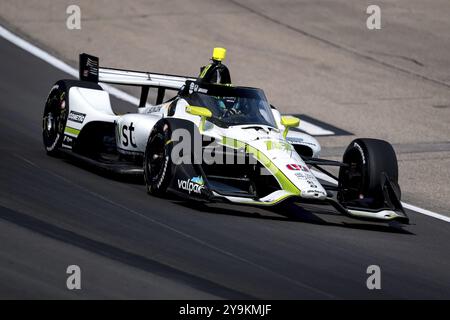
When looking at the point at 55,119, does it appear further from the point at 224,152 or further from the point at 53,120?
the point at 224,152

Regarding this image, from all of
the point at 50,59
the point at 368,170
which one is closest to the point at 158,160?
the point at 368,170

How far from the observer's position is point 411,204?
14297 mm

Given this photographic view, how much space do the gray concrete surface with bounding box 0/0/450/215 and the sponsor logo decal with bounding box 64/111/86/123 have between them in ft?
14.1

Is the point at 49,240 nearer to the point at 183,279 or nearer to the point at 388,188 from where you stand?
the point at 183,279

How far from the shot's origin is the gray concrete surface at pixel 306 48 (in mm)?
18906

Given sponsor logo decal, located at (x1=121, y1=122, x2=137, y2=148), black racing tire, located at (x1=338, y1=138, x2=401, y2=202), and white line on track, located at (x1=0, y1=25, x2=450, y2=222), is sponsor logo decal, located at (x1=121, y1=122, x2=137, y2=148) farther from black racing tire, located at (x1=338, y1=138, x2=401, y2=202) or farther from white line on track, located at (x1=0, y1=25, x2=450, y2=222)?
white line on track, located at (x1=0, y1=25, x2=450, y2=222)

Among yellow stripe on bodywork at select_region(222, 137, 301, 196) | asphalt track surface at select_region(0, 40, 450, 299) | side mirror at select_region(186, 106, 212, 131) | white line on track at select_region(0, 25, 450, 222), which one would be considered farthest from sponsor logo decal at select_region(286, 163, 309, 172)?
white line on track at select_region(0, 25, 450, 222)

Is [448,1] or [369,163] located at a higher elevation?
[448,1]

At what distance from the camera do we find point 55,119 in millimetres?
14766

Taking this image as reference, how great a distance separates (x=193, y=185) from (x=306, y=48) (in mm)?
10752

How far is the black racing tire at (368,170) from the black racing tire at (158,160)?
2.03 m

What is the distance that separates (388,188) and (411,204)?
1.94 meters

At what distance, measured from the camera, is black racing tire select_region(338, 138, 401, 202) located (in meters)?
12.5

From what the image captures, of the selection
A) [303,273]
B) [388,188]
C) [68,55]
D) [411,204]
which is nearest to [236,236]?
[303,273]
